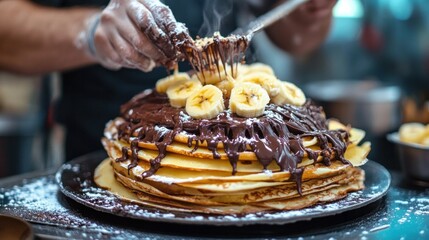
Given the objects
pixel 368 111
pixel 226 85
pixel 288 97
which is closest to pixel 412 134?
pixel 288 97

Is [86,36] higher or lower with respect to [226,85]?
higher

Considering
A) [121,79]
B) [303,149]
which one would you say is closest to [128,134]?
[303,149]

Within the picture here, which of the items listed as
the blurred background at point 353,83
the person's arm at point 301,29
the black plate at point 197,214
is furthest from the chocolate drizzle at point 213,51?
the blurred background at point 353,83

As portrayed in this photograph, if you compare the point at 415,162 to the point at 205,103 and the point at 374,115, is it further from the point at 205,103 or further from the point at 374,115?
the point at 374,115

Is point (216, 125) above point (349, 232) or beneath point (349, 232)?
above

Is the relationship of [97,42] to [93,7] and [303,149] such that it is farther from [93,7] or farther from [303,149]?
[303,149]

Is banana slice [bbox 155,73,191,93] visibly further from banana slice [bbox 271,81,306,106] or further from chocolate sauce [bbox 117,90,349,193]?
banana slice [bbox 271,81,306,106]
